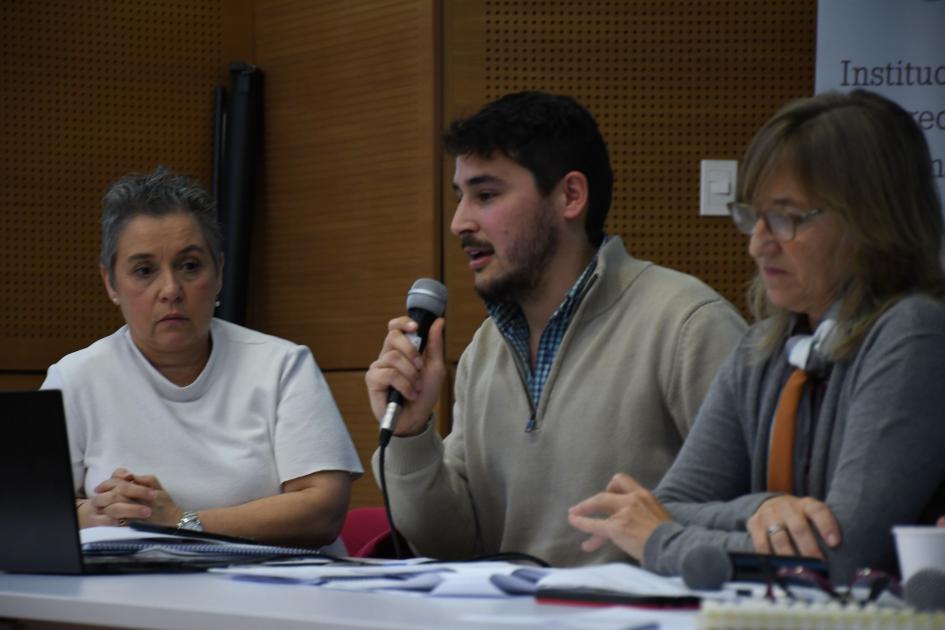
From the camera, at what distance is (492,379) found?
2.51 metres

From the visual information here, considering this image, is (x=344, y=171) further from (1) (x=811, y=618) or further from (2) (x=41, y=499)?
(1) (x=811, y=618)

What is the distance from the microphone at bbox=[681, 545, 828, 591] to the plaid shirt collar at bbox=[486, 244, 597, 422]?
3.29ft

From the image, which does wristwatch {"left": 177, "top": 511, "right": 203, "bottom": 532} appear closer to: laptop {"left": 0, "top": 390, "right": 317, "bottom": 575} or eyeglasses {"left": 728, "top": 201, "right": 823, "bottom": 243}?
laptop {"left": 0, "top": 390, "right": 317, "bottom": 575}

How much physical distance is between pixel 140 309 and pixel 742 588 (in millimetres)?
1633

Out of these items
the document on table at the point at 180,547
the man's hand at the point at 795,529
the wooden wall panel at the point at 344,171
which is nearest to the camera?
the man's hand at the point at 795,529

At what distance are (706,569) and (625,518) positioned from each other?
299 millimetres

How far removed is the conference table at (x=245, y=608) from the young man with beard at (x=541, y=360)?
71 centimetres

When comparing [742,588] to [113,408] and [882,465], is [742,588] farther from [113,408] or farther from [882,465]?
[113,408]

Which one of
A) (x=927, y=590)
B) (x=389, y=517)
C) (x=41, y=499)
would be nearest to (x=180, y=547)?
(x=41, y=499)

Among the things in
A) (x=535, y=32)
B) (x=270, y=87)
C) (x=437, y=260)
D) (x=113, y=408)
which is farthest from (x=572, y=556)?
(x=270, y=87)

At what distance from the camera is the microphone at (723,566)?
4.62 feet

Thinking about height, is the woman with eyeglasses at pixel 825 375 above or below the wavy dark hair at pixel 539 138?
below

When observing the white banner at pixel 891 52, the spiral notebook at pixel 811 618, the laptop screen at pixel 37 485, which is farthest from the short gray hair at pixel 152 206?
the spiral notebook at pixel 811 618

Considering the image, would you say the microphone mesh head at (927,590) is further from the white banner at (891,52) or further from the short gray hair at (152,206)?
the white banner at (891,52)
